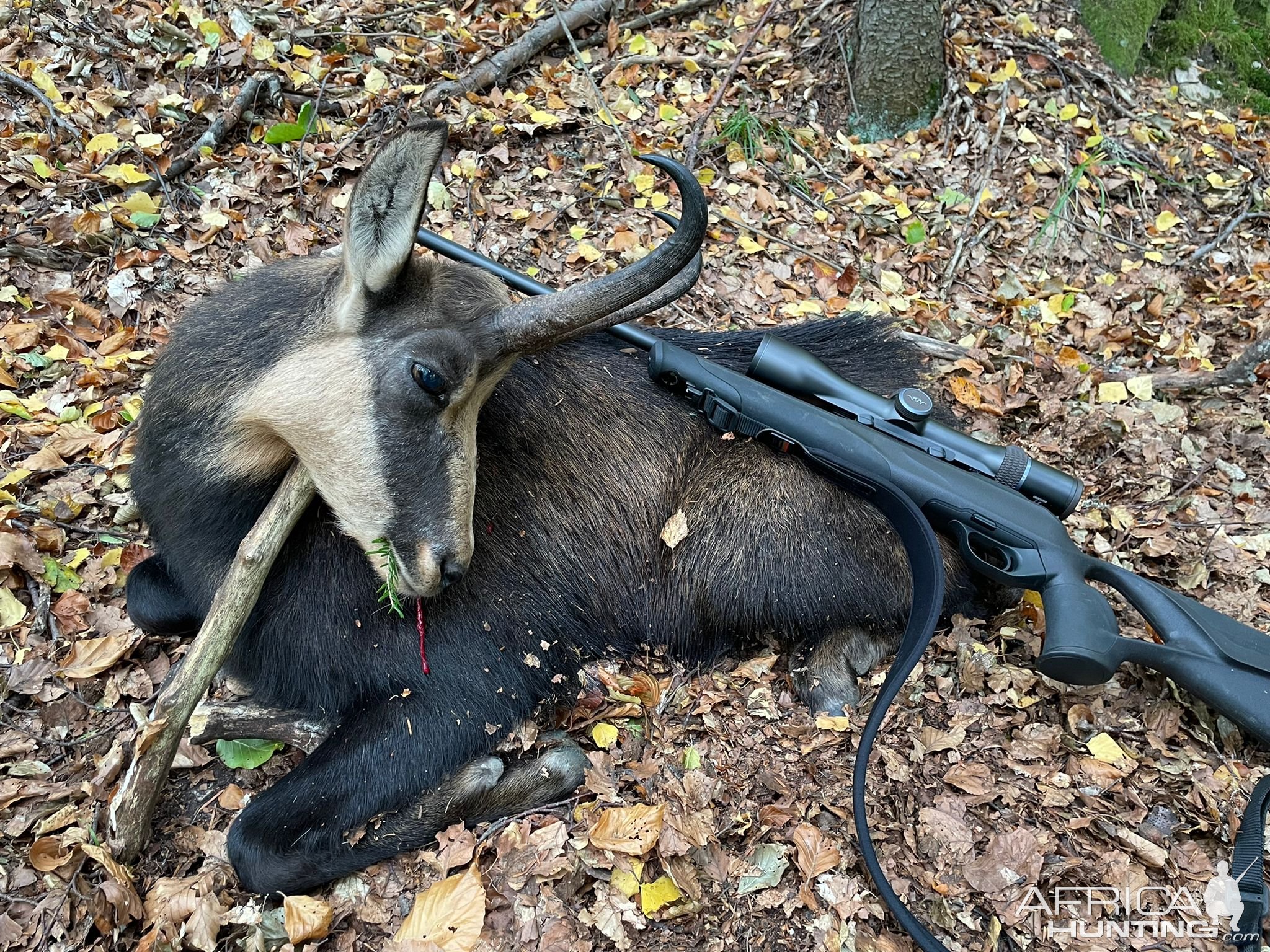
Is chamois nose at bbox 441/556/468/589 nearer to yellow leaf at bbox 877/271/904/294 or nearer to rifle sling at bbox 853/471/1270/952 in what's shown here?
rifle sling at bbox 853/471/1270/952

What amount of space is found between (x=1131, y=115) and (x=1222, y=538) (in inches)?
160

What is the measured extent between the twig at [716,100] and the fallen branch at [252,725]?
4.40 m

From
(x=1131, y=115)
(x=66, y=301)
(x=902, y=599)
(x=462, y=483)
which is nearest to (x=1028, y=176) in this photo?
(x=1131, y=115)

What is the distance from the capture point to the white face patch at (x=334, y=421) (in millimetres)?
2895

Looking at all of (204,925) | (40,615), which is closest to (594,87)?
(40,615)

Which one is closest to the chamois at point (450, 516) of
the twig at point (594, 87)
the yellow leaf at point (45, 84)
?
the twig at point (594, 87)

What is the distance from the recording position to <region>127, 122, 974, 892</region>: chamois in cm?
291

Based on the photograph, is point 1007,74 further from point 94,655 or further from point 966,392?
point 94,655

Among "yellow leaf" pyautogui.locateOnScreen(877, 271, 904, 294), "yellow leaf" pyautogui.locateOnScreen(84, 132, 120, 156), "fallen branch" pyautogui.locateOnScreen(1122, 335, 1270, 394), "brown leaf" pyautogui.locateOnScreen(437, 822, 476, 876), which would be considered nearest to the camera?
"brown leaf" pyautogui.locateOnScreen(437, 822, 476, 876)

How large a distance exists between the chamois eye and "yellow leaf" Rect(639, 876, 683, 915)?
1877 millimetres

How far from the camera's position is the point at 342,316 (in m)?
3.01

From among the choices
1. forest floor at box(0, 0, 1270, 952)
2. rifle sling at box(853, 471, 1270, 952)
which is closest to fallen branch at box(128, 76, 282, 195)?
forest floor at box(0, 0, 1270, 952)

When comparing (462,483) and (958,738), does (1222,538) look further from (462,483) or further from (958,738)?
(462,483)

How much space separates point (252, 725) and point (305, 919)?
82 cm
